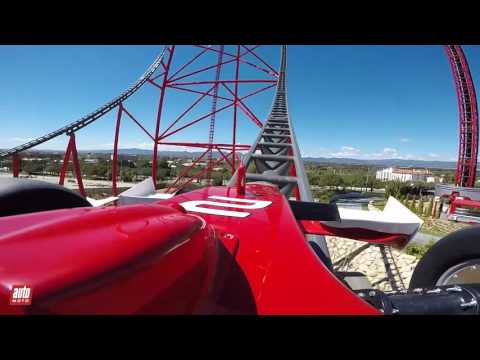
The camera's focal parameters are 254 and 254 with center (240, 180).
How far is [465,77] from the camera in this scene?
14.8 m

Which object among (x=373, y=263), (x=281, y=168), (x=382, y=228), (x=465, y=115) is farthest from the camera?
(x=465, y=115)

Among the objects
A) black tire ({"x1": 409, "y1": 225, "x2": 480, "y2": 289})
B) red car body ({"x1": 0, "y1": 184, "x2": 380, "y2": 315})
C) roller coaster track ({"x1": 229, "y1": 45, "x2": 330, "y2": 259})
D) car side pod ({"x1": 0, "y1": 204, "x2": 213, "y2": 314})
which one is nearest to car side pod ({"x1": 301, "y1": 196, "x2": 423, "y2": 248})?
roller coaster track ({"x1": 229, "y1": 45, "x2": 330, "y2": 259})

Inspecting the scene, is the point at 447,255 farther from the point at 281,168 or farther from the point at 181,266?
the point at 281,168

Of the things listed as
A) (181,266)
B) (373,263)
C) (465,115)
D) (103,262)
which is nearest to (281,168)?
(181,266)

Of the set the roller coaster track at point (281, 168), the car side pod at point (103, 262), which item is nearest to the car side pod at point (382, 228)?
the roller coaster track at point (281, 168)

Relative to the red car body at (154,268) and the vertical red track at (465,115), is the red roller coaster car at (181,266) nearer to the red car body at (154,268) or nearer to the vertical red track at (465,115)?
the red car body at (154,268)

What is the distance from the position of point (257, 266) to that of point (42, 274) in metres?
0.51

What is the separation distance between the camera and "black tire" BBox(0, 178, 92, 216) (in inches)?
39.4

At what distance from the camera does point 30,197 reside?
3.56ft

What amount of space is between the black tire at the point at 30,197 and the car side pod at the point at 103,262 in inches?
20.9

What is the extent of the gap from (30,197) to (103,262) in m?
0.93

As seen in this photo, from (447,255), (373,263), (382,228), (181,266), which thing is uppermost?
(181,266)

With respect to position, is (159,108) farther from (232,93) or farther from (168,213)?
(168,213)
